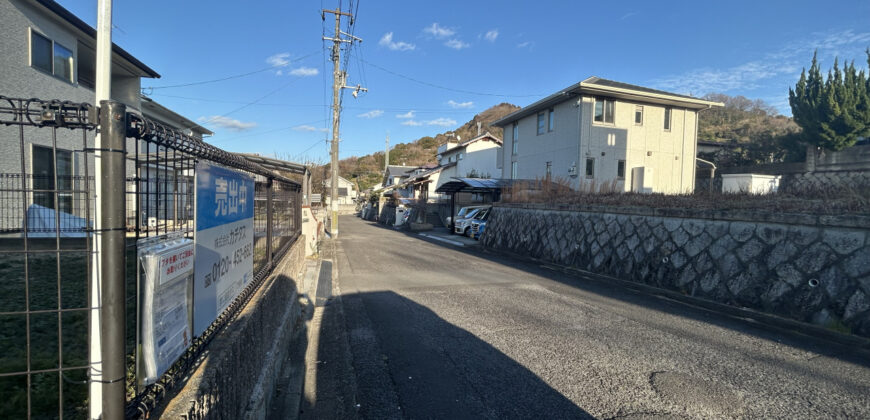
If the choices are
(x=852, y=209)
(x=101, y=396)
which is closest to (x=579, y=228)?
(x=852, y=209)

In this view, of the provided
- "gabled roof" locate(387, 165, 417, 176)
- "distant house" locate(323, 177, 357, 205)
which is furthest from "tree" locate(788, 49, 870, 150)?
"distant house" locate(323, 177, 357, 205)

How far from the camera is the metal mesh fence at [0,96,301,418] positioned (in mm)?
1613

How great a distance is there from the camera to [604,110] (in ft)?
73.1

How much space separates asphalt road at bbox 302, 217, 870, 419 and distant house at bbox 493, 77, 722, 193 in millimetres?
15408

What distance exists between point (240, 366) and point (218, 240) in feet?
2.93

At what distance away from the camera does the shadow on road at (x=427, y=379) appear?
3691 mm

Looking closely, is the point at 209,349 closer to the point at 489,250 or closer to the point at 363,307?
the point at 363,307

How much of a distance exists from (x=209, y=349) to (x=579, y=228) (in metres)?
11.2

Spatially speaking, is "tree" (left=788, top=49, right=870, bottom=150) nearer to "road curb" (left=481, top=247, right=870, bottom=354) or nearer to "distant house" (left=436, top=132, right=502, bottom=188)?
"distant house" (left=436, top=132, right=502, bottom=188)

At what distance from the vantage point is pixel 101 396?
1.68 meters

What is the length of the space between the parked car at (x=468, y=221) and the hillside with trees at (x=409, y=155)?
51997 mm

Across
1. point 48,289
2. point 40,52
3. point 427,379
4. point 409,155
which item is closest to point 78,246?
point 427,379

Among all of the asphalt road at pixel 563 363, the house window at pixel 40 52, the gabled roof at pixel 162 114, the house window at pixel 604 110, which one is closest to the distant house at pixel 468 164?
the house window at pixel 604 110

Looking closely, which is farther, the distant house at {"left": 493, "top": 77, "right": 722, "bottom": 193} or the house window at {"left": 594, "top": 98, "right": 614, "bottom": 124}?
the house window at {"left": 594, "top": 98, "right": 614, "bottom": 124}
